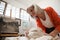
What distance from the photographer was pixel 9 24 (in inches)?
32.6

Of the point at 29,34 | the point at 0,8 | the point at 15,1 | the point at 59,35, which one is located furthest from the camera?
the point at 15,1

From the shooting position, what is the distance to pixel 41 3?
202 cm

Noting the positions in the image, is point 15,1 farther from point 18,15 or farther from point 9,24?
point 9,24

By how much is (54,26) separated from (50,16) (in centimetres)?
8

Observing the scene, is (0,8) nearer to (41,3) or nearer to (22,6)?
(22,6)

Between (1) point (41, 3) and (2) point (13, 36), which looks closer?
(2) point (13, 36)

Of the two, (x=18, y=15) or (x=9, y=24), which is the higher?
(x=18, y=15)

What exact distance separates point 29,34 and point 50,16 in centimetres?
24

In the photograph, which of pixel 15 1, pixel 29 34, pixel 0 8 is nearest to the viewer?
pixel 29 34

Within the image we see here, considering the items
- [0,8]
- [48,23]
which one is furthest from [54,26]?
[0,8]

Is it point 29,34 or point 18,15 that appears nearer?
point 29,34

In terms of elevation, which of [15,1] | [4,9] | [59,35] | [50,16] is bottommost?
[59,35]

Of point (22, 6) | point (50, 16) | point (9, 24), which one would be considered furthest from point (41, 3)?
point (9, 24)

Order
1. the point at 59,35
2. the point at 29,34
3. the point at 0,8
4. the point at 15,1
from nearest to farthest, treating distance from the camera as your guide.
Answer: the point at 29,34 < the point at 59,35 < the point at 0,8 < the point at 15,1
